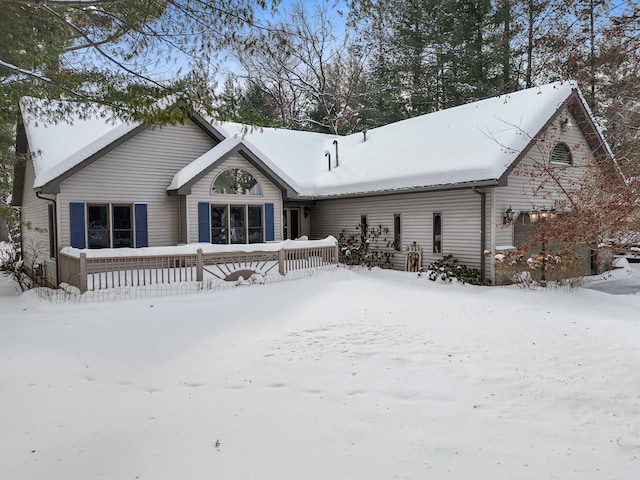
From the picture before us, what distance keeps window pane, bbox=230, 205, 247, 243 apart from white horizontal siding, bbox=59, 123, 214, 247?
5.63 feet

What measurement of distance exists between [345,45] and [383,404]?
26.4 meters

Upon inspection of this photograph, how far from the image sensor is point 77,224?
12070 mm

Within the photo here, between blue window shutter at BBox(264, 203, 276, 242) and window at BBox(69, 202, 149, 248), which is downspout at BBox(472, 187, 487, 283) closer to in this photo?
blue window shutter at BBox(264, 203, 276, 242)

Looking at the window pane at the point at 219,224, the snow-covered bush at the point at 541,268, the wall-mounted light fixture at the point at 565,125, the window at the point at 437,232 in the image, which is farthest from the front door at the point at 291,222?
the wall-mounted light fixture at the point at 565,125

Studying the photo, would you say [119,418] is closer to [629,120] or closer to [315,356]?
[315,356]

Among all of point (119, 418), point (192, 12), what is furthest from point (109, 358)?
point (192, 12)

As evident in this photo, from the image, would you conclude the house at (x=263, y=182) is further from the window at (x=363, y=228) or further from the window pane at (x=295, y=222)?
the window pane at (x=295, y=222)

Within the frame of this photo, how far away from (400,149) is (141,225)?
934 cm

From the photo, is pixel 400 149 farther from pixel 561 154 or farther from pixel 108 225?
pixel 108 225

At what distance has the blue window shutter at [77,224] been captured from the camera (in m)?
12.0

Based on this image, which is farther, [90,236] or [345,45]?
[345,45]

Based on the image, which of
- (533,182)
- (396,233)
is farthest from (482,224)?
(396,233)

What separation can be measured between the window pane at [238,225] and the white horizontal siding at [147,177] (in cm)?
172

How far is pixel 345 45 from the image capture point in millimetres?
26922
